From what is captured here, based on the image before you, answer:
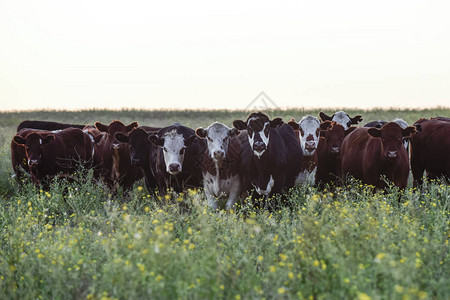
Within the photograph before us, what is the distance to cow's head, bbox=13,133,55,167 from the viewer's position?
10273 millimetres

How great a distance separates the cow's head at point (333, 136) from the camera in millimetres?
10734

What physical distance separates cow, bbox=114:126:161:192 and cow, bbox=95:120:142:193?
0.36 metres

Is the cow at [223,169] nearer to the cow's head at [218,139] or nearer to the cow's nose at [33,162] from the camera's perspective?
the cow's head at [218,139]

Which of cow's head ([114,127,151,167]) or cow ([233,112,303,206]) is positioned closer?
cow ([233,112,303,206])

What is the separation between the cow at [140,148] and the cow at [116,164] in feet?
1.19

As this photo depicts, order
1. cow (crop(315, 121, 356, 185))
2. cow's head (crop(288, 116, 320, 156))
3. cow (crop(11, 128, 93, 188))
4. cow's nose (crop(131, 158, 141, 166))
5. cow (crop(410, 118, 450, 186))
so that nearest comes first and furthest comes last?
cow's nose (crop(131, 158, 141, 166))
cow's head (crop(288, 116, 320, 156))
cow (crop(11, 128, 93, 188))
cow (crop(410, 118, 450, 186))
cow (crop(315, 121, 356, 185))

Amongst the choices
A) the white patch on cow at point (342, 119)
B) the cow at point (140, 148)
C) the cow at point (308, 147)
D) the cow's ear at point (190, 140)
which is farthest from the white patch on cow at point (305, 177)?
the white patch on cow at point (342, 119)

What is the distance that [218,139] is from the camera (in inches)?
337

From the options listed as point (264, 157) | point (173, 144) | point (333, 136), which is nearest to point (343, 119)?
point (333, 136)

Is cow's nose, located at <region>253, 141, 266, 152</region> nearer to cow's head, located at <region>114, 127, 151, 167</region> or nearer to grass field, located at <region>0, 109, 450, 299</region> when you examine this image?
grass field, located at <region>0, 109, 450, 299</region>

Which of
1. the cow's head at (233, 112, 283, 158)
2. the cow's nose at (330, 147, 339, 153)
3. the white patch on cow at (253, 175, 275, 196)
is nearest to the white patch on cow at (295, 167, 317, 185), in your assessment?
the cow's nose at (330, 147, 339, 153)

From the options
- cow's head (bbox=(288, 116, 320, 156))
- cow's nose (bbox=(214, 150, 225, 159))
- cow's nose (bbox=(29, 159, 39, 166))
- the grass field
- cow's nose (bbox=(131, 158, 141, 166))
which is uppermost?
cow's head (bbox=(288, 116, 320, 156))

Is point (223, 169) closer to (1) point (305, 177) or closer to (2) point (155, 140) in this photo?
(2) point (155, 140)

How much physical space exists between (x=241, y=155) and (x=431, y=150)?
480 centimetres
